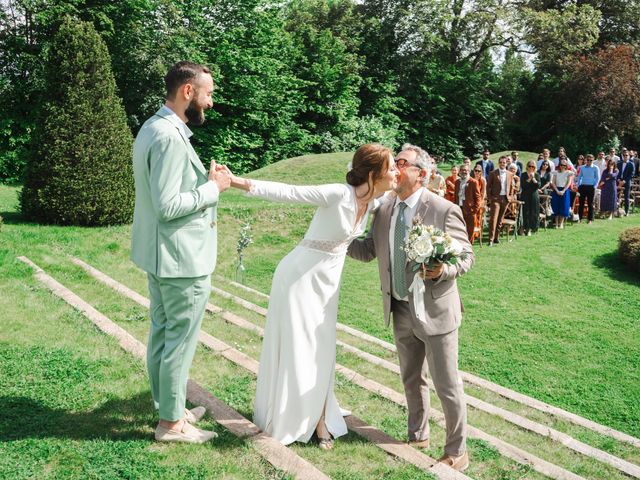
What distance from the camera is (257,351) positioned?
6.12 meters

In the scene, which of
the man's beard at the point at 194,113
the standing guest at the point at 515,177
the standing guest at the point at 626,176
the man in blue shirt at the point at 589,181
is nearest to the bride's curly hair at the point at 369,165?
the man's beard at the point at 194,113

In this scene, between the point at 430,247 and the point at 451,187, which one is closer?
the point at 430,247

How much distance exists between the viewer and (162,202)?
3.44 m

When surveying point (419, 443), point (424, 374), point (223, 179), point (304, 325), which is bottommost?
point (419, 443)

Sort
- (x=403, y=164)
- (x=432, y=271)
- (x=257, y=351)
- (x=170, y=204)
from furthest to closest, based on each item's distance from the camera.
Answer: (x=257, y=351) < (x=403, y=164) < (x=432, y=271) < (x=170, y=204)

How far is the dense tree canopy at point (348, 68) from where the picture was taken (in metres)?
24.3

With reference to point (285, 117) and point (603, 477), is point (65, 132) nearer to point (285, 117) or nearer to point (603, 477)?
point (603, 477)

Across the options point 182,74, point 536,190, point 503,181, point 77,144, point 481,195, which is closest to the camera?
point 182,74

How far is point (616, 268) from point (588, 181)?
4983 mm

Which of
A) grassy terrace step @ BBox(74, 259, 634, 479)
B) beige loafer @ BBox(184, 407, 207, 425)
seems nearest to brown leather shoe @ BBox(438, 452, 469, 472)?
grassy terrace step @ BBox(74, 259, 634, 479)

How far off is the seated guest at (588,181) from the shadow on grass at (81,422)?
15922 millimetres

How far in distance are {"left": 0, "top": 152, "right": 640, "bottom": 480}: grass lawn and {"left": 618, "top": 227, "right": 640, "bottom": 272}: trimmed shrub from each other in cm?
29

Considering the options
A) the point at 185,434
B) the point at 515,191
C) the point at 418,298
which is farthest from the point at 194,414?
the point at 515,191

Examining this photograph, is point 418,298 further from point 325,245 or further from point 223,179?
point 223,179
